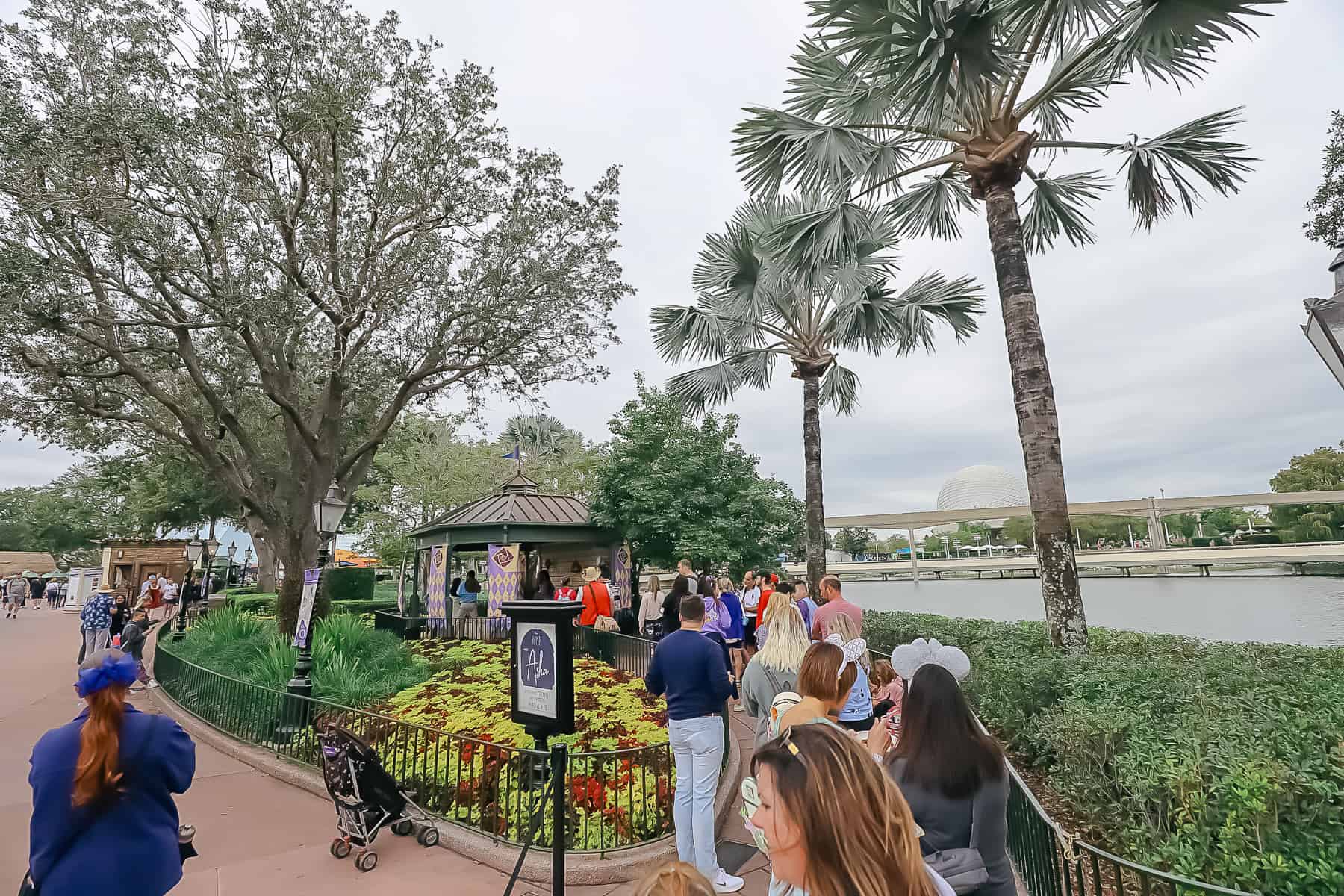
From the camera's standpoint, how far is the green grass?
9016 mm

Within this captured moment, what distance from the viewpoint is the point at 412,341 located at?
15.0 metres

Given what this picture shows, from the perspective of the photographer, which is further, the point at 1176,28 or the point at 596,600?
the point at 596,600

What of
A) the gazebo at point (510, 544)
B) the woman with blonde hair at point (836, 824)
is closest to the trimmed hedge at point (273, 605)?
the gazebo at point (510, 544)

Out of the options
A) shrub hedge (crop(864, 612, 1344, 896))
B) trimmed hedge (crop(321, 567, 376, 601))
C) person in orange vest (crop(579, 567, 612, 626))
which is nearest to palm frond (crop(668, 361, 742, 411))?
person in orange vest (crop(579, 567, 612, 626))

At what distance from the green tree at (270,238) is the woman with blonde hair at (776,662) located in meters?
11.2

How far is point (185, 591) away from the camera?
20.8 metres

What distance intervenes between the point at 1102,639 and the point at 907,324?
753 cm

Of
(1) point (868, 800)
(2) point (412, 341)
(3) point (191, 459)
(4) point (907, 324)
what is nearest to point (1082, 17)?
(4) point (907, 324)

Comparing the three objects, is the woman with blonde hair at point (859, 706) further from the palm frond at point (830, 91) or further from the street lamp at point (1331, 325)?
the palm frond at point (830, 91)

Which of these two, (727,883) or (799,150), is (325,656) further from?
(799,150)

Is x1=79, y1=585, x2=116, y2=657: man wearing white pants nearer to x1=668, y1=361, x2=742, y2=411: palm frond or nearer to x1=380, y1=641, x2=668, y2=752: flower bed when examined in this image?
x1=380, y1=641, x2=668, y2=752: flower bed

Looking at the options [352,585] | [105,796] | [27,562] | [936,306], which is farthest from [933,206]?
[27,562]

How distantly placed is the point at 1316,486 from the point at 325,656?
4498 centimetres

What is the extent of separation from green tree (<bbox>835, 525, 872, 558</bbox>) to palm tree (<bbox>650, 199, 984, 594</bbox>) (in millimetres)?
63648
